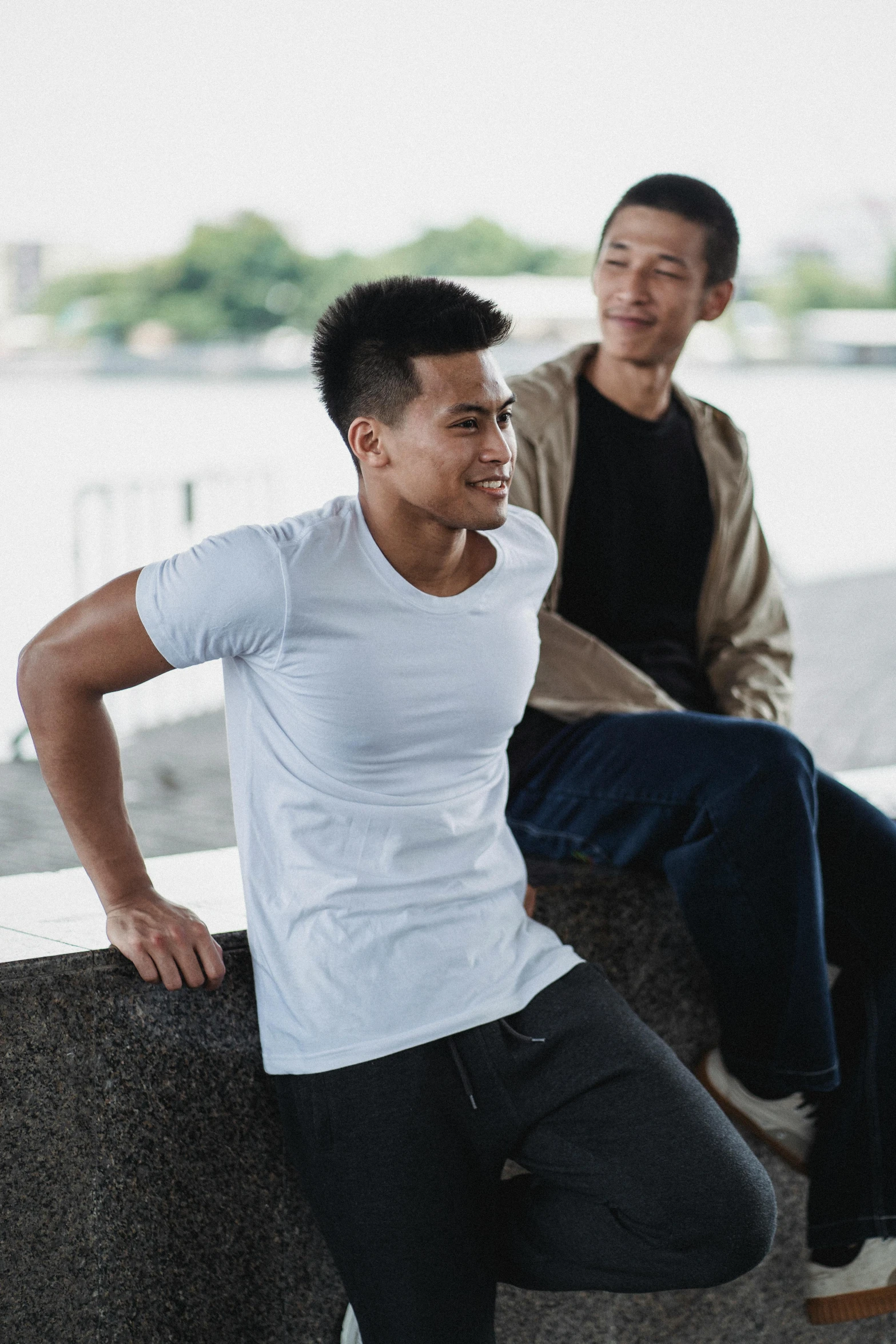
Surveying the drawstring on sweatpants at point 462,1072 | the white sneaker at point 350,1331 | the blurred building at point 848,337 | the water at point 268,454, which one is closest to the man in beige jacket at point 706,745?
the drawstring on sweatpants at point 462,1072

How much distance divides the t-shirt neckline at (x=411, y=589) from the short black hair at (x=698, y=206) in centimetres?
113

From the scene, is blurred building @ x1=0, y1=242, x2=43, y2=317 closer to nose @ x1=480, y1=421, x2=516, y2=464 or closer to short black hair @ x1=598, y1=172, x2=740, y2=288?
short black hair @ x1=598, y1=172, x2=740, y2=288

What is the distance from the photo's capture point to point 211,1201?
193 cm

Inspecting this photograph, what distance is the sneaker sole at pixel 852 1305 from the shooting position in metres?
2.13

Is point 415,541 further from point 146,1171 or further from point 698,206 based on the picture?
point 698,206

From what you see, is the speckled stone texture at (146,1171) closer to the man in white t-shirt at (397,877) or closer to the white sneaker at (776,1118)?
the man in white t-shirt at (397,877)

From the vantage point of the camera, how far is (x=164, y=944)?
1.79 metres

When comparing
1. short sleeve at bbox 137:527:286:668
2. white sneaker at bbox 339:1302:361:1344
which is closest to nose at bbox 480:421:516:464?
short sleeve at bbox 137:527:286:668

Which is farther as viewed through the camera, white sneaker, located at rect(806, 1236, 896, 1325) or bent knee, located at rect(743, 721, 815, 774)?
white sneaker, located at rect(806, 1236, 896, 1325)

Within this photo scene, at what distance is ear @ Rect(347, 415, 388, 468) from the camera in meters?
1.73

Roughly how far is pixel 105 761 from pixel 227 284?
2750 centimetres

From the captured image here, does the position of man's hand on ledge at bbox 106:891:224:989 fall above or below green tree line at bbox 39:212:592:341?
above

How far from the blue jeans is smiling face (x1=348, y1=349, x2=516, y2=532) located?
0.58 meters

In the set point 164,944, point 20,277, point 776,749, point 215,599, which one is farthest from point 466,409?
point 20,277
